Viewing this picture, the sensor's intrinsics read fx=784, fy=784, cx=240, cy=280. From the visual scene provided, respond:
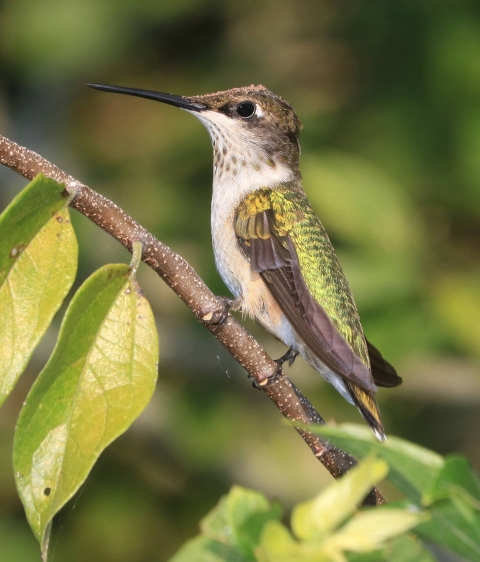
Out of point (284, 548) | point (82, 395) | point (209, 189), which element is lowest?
point (82, 395)

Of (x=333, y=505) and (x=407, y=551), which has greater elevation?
(x=333, y=505)

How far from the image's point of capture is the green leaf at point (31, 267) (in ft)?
5.15

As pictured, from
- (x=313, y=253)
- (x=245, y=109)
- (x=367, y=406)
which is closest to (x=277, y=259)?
(x=313, y=253)

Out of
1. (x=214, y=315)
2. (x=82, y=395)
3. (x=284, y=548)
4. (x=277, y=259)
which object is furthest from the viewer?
(x=277, y=259)

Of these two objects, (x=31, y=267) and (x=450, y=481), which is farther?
(x=31, y=267)

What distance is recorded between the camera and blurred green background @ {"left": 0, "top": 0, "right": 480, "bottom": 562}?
4137mm

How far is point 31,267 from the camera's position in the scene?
1678 millimetres

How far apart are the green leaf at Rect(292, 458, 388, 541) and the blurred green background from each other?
290cm

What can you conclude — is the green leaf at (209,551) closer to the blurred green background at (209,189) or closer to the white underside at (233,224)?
the white underside at (233,224)

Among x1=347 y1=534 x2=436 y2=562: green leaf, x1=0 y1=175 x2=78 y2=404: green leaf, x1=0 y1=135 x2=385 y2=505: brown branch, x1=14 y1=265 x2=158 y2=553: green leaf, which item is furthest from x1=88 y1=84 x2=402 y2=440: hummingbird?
x1=347 y1=534 x2=436 y2=562: green leaf

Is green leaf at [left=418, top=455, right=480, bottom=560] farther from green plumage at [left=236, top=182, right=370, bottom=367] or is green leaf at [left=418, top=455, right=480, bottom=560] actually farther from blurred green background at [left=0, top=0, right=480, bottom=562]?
blurred green background at [left=0, top=0, right=480, bottom=562]

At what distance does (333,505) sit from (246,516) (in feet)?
0.44

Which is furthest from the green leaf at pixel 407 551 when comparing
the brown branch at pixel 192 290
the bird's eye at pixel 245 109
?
the bird's eye at pixel 245 109

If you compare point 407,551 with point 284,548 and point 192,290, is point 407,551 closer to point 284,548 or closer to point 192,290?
point 284,548
